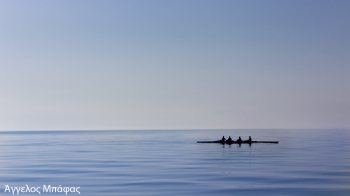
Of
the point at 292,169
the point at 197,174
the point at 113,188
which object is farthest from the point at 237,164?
the point at 113,188

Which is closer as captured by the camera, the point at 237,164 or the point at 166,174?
the point at 166,174

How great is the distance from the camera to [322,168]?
5534cm

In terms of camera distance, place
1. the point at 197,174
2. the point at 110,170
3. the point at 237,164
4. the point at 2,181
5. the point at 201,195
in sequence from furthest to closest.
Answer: the point at 237,164, the point at 110,170, the point at 197,174, the point at 2,181, the point at 201,195

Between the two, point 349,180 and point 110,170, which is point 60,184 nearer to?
point 110,170

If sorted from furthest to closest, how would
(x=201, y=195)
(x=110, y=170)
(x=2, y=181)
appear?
(x=110, y=170), (x=2, y=181), (x=201, y=195)

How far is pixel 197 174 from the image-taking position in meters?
48.8

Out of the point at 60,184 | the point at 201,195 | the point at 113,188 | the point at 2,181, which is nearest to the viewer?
the point at 201,195

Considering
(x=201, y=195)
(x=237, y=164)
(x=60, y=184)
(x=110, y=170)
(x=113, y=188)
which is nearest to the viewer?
(x=201, y=195)

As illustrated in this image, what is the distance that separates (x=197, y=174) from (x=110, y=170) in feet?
33.4

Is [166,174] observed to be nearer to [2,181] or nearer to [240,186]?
[240,186]

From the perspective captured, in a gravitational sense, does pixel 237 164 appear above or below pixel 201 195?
above

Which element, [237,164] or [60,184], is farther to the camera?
[237,164]

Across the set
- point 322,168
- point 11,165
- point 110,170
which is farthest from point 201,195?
point 11,165

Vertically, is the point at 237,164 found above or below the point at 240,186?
above
